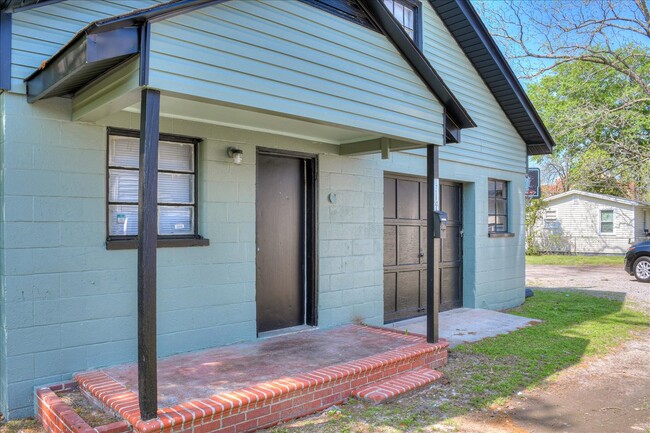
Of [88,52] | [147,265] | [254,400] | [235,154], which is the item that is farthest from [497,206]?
[88,52]

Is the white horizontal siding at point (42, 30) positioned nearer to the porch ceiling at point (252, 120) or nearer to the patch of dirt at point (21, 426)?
the porch ceiling at point (252, 120)

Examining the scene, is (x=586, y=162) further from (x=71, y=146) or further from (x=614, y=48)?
(x=71, y=146)

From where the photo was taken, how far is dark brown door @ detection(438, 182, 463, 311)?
854 centimetres

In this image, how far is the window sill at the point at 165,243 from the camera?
4.40 m

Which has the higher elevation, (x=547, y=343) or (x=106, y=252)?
(x=106, y=252)

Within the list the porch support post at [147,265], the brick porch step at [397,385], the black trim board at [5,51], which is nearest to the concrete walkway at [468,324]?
the brick porch step at [397,385]

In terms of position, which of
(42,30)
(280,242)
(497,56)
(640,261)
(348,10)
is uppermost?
(497,56)

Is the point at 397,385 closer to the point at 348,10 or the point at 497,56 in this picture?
the point at 348,10

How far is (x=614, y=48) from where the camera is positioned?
14992mm

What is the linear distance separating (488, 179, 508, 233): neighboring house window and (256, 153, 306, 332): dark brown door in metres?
4.77

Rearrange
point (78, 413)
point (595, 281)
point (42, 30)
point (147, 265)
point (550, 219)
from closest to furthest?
point (147, 265), point (78, 413), point (42, 30), point (595, 281), point (550, 219)

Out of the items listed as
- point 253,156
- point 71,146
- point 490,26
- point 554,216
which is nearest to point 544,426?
point 253,156

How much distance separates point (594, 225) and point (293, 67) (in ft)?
82.2

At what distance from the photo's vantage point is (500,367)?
17.7ft
